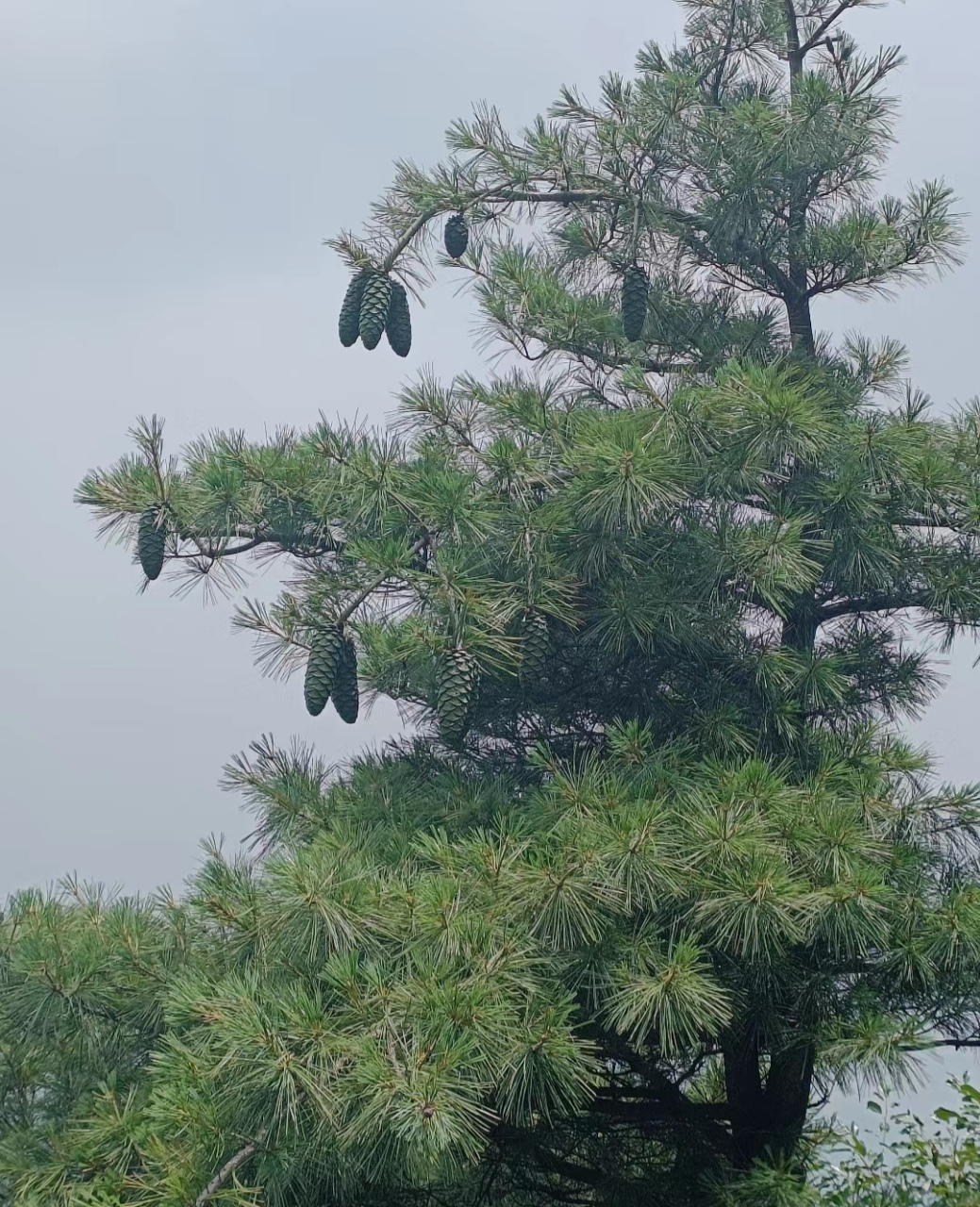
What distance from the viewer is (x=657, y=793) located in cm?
261

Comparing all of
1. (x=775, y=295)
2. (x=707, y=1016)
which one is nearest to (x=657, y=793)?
(x=707, y=1016)

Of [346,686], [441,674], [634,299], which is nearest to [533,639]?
[441,674]

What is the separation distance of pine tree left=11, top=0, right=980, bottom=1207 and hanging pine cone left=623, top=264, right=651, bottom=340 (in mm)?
60

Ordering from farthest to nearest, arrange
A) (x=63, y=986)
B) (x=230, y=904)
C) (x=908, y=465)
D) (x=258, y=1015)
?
(x=908, y=465)
(x=63, y=986)
(x=230, y=904)
(x=258, y=1015)

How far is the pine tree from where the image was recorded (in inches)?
88.5

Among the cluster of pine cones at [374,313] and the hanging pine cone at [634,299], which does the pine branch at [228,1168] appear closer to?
the cluster of pine cones at [374,313]

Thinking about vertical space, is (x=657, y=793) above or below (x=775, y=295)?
below

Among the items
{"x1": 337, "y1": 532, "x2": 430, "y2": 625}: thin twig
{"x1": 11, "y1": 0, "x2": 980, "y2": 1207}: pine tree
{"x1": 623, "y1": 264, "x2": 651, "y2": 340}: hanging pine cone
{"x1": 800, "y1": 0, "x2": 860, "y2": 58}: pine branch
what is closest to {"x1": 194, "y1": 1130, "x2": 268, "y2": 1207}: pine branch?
{"x1": 11, "y1": 0, "x2": 980, "y2": 1207}: pine tree

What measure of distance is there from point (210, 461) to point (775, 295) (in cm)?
142

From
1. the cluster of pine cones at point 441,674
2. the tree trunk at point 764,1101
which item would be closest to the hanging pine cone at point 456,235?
the cluster of pine cones at point 441,674

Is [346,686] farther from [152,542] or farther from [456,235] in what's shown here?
[456,235]

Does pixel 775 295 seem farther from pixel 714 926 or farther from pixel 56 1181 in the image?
pixel 56 1181

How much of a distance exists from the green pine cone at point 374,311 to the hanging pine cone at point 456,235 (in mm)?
324

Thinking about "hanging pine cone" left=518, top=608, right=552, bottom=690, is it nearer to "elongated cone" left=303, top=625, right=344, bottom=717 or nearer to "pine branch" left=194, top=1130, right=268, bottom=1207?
"elongated cone" left=303, top=625, right=344, bottom=717
